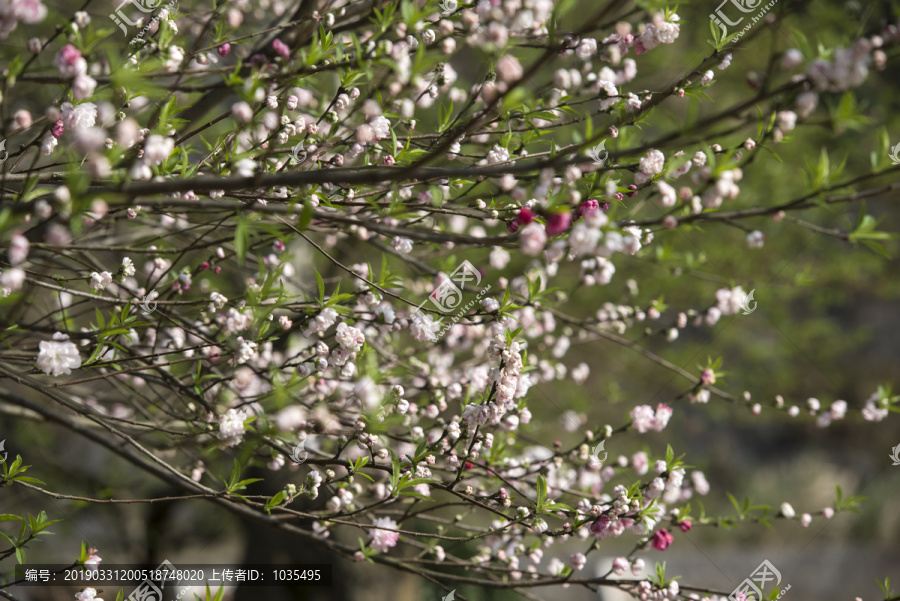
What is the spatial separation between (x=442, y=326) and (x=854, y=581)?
7.36 meters

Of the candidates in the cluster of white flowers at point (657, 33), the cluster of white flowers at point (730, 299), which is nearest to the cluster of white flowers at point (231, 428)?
the cluster of white flowers at point (657, 33)

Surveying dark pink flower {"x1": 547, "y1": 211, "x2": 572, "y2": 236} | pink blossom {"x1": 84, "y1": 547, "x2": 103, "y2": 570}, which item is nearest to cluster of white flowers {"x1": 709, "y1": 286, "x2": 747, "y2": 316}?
dark pink flower {"x1": 547, "y1": 211, "x2": 572, "y2": 236}

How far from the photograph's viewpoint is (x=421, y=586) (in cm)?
530

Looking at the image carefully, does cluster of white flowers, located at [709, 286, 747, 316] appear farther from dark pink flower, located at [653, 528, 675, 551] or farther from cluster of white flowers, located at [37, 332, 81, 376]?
cluster of white flowers, located at [37, 332, 81, 376]

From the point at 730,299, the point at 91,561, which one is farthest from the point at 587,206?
the point at 91,561

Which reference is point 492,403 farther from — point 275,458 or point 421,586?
point 421,586

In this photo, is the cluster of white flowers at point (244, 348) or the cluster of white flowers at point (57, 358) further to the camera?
the cluster of white flowers at point (244, 348)

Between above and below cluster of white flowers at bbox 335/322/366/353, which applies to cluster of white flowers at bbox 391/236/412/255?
above

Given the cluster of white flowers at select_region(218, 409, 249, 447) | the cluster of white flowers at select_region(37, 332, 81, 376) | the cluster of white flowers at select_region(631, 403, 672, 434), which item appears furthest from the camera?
the cluster of white flowers at select_region(631, 403, 672, 434)

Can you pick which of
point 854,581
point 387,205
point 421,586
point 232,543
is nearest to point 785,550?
point 854,581

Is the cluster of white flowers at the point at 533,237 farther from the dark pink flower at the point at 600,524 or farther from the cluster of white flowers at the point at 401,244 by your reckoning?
the dark pink flower at the point at 600,524

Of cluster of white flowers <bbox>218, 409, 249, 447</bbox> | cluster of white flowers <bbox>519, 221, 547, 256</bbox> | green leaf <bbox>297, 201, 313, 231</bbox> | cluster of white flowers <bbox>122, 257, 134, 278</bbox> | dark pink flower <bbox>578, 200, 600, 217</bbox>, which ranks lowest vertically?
cluster of white flowers <bbox>218, 409, 249, 447</bbox>

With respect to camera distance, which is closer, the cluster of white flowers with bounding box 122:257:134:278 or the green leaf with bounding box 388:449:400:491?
the green leaf with bounding box 388:449:400:491

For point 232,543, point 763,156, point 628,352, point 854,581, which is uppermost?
point 763,156
